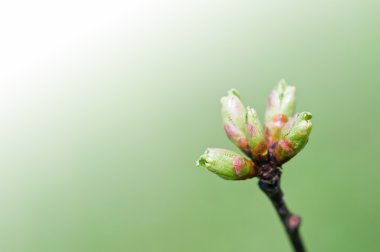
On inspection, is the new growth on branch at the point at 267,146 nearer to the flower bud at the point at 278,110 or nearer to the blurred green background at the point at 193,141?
the flower bud at the point at 278,110

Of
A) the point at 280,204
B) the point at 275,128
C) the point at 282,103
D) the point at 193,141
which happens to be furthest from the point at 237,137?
the point at 193,141

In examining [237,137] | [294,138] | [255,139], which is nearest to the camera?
[294,138]

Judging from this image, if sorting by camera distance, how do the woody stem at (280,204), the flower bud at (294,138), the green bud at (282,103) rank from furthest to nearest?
the green bud at (282,103)
the flower bud at (294,138)
the woody stem at (280,204)

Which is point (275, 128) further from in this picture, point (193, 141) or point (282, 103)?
point (193, 141)

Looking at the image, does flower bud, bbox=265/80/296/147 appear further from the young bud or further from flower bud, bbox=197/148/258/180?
flower bud, bbox=197/148/258/180

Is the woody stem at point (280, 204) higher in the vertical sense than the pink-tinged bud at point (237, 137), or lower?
lower

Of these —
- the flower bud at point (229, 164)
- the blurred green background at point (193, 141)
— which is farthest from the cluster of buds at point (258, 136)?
the blurred green background at point (193, 141)

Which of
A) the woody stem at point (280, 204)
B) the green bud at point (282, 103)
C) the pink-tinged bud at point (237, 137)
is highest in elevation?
the green bud at point (282, 103)
